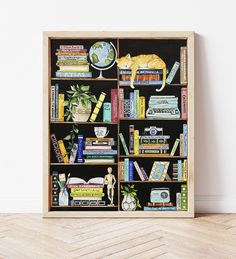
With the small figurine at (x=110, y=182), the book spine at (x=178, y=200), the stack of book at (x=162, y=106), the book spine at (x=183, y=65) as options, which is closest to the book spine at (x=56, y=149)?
the small figurine at (x=110, y=182)

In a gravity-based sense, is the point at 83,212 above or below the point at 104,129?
below

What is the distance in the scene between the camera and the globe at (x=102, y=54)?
105 inches

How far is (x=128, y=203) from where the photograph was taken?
267 centimetres

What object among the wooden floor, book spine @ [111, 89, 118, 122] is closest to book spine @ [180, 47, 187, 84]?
book spine @ [111, 89, 118, 122]

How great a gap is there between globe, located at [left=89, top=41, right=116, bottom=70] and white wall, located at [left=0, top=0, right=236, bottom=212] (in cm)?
12

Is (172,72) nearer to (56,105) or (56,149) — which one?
(56,105)

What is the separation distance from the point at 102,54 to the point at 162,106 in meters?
0.53

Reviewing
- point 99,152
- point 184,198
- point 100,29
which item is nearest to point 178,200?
point 184,198

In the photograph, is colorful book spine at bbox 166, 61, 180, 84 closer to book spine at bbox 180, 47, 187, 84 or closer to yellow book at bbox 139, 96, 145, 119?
book spine at bbox 180, 47, 187, 84
